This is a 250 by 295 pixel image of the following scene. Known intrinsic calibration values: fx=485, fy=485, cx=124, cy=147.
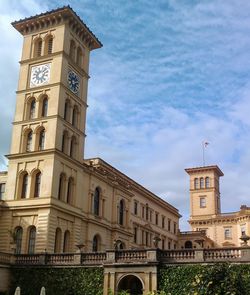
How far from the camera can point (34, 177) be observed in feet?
154

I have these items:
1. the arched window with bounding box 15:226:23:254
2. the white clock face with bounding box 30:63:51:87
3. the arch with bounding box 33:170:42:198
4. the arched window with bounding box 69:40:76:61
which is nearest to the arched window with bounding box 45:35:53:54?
the white clock face with bounding box 30:63:51:87

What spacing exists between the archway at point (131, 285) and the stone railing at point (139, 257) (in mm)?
1409

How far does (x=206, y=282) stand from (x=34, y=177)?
2677 cm

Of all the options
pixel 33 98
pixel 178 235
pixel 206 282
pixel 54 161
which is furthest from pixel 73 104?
pixel 178 235

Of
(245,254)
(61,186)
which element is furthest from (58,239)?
(245,254)

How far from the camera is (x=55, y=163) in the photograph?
152 ft

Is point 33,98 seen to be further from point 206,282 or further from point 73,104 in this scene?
point 206,282

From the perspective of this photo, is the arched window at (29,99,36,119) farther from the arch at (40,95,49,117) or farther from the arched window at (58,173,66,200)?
the arched window at (58,173,66,200)

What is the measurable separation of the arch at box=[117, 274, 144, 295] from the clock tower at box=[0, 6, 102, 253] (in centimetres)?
1116

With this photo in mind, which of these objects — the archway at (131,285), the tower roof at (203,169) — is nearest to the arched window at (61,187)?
the archway at (131,285)

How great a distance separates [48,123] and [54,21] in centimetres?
1203

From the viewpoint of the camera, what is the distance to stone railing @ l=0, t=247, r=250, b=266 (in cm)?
3130

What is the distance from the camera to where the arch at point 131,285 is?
33344 millimetres

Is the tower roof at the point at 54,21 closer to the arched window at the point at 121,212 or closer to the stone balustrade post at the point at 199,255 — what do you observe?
the arched window at the point at 121,212
